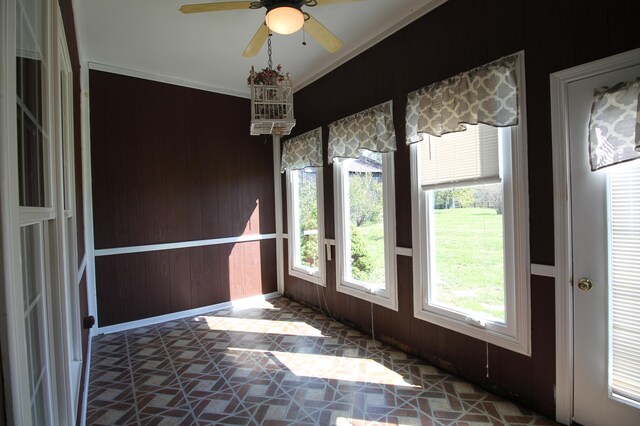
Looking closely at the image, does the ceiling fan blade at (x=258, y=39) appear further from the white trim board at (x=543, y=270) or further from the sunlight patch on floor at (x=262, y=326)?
the sunlight patch on floor at (x=262, y=326)

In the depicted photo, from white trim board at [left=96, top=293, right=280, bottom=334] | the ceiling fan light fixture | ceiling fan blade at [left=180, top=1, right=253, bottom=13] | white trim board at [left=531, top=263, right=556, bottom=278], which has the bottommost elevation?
white trim board at [left=96, top=293, right=280, bottom=334]

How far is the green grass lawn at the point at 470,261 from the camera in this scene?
7.64ft

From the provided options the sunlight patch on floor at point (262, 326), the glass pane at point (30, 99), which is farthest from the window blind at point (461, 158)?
the glass pane at point (30, 99)

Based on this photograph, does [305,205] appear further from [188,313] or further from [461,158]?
[461,158]

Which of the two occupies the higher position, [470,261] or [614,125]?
[614,125]

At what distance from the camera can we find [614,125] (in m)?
1.73

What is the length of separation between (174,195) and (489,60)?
3.72 metres

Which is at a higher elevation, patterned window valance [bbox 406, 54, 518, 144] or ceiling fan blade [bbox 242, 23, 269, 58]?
ceiling fan blade [bbox 242, 23, 269, 58]

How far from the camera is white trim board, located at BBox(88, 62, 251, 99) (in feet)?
12.1

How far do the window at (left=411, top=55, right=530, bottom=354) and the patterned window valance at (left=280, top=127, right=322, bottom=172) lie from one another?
Result: 1.48 metres

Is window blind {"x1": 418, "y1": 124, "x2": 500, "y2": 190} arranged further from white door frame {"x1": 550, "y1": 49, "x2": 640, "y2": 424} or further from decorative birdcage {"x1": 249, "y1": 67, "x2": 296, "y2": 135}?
decorative birdcage {"x1": 249, "y1": 67, "x2": 296, "y2": 135}

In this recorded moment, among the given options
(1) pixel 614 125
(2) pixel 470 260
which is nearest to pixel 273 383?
(2) pixel 470 260

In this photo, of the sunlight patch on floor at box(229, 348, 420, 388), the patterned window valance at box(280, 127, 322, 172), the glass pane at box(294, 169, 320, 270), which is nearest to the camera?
the sunlight patch on floor at box(229, 348, 420, 388)

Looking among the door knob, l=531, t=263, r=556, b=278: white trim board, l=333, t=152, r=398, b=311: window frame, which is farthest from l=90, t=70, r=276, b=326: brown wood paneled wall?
the door knob
